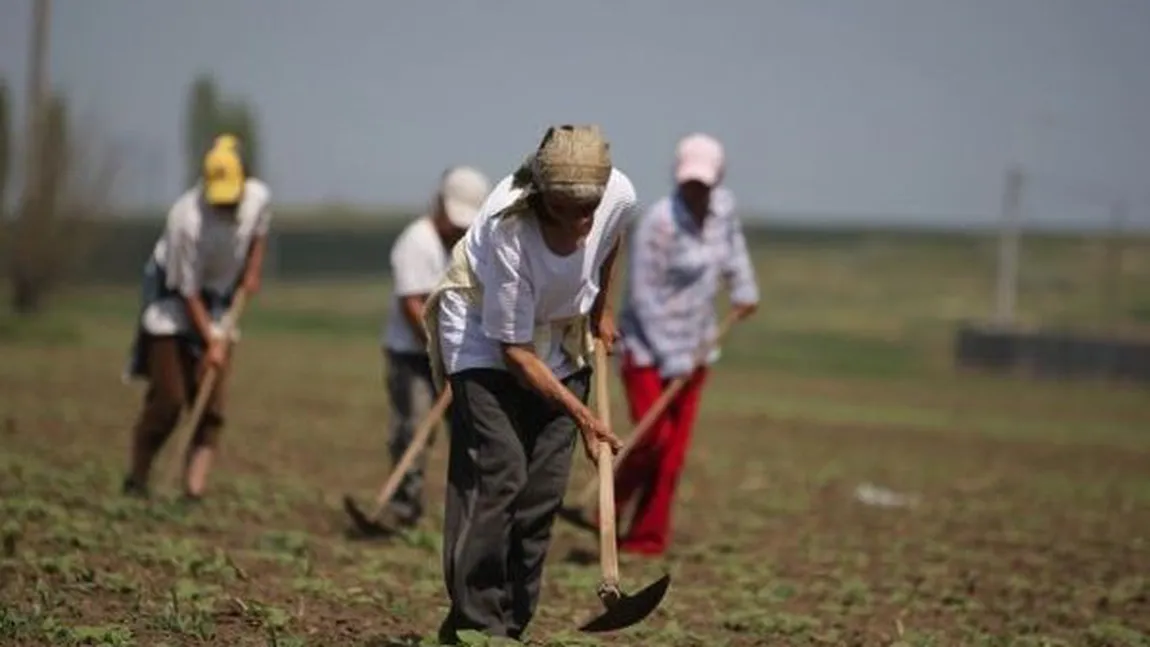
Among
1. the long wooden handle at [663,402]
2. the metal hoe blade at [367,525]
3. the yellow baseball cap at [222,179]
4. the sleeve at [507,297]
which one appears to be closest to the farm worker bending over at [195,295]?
the yellow baseball cap at [222,179]

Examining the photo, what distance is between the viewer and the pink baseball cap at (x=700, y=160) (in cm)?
1152

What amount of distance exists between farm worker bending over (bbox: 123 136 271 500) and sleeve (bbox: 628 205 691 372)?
200 cm

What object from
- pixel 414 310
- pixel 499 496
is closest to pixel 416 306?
pixel 414 310

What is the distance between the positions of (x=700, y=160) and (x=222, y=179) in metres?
2.44

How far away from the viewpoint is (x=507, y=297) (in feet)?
24.6

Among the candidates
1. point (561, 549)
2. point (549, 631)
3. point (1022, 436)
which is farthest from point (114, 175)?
point (549, 631)

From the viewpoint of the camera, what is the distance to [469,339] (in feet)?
25.5

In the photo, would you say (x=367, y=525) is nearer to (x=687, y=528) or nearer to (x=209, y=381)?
(x=209, y=381)

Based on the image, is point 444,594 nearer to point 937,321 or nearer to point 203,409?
point 203,409

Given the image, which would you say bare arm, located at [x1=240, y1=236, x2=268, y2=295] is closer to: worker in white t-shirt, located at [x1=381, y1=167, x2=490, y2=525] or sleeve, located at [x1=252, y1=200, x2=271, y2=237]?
sleeve, located at [x1=252, y1=200, x2=271, y2=237]

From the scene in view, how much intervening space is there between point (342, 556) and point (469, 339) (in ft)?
9.79

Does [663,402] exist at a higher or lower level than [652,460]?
higher

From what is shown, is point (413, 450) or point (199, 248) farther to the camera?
point (199, 248)

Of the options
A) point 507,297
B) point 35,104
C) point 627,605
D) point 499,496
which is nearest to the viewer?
point 627,605
